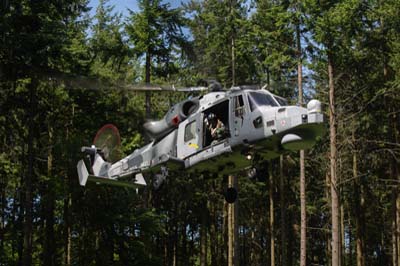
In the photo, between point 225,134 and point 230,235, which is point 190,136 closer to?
point 225,134

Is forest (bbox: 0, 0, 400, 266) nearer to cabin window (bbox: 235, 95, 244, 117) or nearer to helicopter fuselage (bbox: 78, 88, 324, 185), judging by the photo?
helicopter fuselage (bbox: 78, 88, 324, 185)

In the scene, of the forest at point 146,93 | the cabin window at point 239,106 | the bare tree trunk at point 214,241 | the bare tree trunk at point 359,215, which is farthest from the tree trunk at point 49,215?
the bare tree trunk at point 214,241

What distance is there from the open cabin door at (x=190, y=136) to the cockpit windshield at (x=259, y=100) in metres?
1.58

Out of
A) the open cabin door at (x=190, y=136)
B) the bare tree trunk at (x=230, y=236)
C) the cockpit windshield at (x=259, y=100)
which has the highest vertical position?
the cockpit windshield at (x=259, y=100)

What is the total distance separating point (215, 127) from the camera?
41.7ft

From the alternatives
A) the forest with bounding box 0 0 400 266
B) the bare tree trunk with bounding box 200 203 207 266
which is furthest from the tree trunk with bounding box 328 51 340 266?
the bare tree trunk with bounding box 200 203 207 266

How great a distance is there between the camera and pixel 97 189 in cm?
2580

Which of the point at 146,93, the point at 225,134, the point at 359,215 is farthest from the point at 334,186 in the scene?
the point at 359,215

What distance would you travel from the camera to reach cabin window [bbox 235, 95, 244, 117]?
11.9 metres

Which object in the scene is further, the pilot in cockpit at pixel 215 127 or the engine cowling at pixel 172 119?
the engine cowling at pixel 172 119

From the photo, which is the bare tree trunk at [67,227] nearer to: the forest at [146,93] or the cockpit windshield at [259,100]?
the forest at [146,93]

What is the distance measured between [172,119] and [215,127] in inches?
72.6

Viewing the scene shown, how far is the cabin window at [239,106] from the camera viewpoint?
11.9 metres

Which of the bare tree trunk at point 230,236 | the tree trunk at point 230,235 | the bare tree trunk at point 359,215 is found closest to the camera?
the tree trunk at point 230,235
